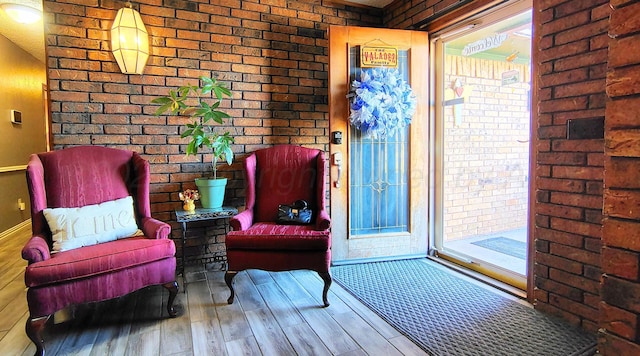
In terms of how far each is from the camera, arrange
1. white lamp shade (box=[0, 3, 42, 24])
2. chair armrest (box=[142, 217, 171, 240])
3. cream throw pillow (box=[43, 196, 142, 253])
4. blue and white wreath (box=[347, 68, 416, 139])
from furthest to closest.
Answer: white lamp shade (box=[0, 3, 42, 24])
blue and white wreath (box=[347, 68, 416, 139])
chair armrest (box=[142, 217, 171, 240])
cream throw pillow (box=[43, 196, 142, 253])

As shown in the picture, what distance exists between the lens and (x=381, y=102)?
2.93 m

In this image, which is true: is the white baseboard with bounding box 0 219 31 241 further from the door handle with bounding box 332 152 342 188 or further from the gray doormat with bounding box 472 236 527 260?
the gray doormat with bounding box 472 236 527 260

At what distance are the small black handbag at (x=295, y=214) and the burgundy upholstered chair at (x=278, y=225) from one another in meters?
0.08

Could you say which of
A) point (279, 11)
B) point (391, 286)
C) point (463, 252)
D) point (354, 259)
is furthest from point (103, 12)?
point (463, 252)

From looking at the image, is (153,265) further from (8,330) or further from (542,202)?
(542,202)

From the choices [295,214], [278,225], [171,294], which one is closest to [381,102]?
[295,214]

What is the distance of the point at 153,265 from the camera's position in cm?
211

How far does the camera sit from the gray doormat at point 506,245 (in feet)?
10.9

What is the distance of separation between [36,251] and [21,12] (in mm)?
2550

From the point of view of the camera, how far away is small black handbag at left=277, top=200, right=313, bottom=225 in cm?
272

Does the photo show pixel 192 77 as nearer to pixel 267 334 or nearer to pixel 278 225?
pixel 278 225

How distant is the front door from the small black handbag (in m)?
0.40

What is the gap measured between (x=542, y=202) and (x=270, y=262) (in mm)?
1808

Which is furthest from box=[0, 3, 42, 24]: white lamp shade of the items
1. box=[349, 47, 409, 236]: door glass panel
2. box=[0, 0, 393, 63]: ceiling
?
box=[349, 47, 409, 236]: door glass panel
